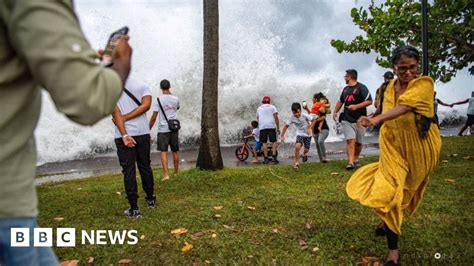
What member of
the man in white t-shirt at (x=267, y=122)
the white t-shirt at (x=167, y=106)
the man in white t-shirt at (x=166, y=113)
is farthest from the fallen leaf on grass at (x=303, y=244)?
the man in white t-shirt at (x=267, y=122)

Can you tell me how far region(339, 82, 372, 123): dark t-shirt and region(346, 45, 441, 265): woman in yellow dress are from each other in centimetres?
490

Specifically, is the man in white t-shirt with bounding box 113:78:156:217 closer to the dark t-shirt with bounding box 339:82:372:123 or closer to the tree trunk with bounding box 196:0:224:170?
the tree trunk with bounding box 196:0:224:170

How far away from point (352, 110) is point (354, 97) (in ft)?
0.95

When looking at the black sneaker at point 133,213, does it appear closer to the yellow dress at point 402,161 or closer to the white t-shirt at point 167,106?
the white t-shirt at point 167,106

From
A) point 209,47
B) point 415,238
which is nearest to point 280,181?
point 209,47

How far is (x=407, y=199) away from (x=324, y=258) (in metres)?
0.98

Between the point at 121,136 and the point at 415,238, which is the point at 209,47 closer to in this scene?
the point at 121,136

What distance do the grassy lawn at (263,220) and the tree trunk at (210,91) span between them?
1.33 ft

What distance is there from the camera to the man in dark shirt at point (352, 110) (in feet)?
28.4

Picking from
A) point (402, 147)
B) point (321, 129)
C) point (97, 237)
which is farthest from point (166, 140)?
point (402, 147)

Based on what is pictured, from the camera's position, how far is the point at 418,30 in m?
9.75

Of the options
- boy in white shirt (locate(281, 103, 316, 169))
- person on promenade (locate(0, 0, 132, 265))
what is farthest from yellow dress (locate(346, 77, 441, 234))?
boy in white shirt (locate(281, 103, 316, 169))

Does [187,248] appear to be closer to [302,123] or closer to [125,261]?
[125,261]

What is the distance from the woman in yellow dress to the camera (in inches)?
140
